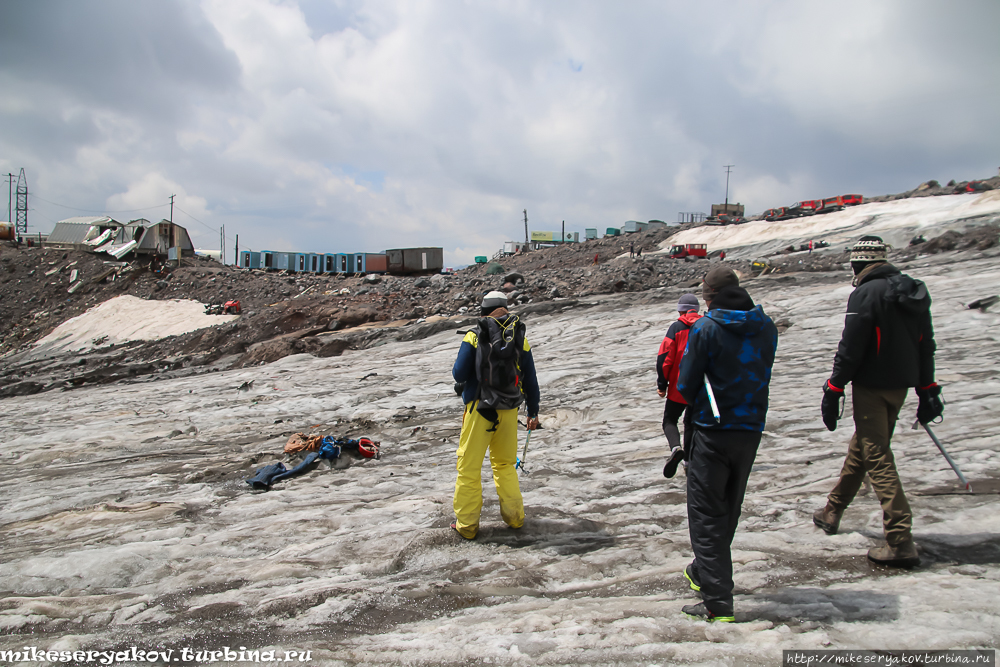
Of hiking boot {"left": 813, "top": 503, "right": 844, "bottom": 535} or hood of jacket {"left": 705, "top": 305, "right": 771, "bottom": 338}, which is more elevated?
hood of jacket {"left": 705, "top": 305, "right": 771, "bottom": 338}

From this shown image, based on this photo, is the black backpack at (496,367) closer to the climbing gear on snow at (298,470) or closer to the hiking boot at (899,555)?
the hiking boot at (899,555)

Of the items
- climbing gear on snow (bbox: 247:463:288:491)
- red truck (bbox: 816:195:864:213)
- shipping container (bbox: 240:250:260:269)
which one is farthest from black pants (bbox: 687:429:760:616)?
shipping container (bbox: 240:250:260:269)

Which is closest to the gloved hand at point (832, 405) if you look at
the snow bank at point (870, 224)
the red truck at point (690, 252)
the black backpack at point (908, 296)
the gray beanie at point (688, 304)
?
the black backpack at point (908, 296)

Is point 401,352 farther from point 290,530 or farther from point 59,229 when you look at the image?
point 59,229

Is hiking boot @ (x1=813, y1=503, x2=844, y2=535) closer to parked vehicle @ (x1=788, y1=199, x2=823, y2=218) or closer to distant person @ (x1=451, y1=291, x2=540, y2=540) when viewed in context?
distant person @ (x1=451, y1=291, x2=540, y2=540)

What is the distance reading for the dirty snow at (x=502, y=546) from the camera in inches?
112

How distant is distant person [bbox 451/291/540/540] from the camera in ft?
13.7

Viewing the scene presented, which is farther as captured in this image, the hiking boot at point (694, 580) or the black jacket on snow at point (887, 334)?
the black jacket on snow at point (887, 334)

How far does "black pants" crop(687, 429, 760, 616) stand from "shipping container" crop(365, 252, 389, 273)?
3837cm

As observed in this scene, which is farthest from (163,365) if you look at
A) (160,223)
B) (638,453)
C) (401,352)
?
(160,223)

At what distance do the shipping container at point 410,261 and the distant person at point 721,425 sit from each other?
37211mm

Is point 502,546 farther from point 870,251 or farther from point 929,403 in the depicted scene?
point 870,251

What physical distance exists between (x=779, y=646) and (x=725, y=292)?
6.10 ft

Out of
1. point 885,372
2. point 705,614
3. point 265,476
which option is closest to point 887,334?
point 885,372
